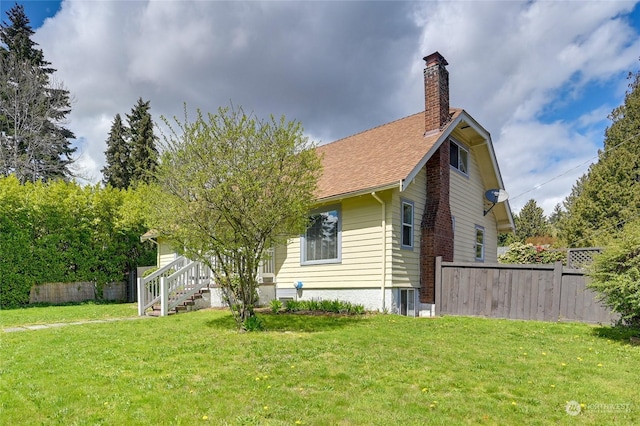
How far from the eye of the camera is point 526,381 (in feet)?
14.8

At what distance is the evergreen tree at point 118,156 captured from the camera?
31.8 meters

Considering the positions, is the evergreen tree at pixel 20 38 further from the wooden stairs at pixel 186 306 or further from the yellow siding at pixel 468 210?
the yellow siding at pixel 468 210

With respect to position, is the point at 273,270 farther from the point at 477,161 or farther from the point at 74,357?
the point at 477,161

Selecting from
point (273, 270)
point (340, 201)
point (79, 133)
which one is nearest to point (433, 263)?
point (340, 201)

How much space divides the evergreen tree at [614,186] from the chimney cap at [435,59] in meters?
18.4

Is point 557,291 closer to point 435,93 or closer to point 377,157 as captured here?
point 377,157

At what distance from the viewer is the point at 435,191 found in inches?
455

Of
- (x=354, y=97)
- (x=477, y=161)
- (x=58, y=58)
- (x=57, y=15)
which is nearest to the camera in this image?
(x=57, y=15)

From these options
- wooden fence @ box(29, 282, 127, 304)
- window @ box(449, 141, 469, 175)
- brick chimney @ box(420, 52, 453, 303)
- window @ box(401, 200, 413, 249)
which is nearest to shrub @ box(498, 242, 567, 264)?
window @ box(449, 141, 469, 175)

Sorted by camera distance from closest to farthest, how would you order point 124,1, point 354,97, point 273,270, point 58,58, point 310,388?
point 310,388 < point 124,1 < point 273,270 < point 354,97 < point 58,58

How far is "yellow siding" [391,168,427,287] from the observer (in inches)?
403

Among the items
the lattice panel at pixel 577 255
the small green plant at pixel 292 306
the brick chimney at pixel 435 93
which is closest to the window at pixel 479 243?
the lattice panel at pixel 577 255

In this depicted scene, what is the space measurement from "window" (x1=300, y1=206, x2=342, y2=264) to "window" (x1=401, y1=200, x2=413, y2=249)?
1.83 m

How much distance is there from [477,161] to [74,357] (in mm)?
13807
